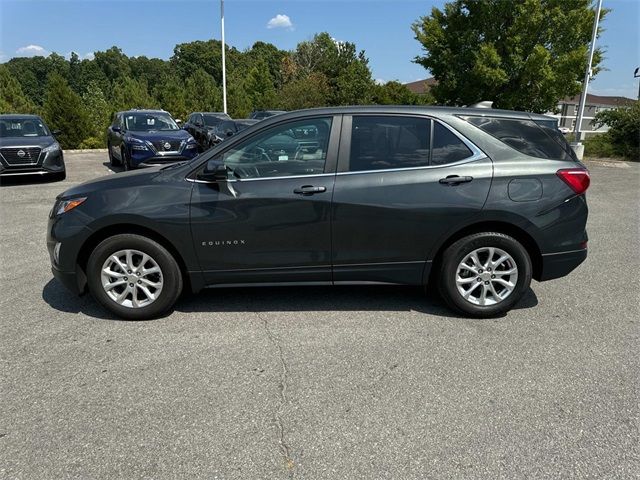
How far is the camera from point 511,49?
1761 centimetres

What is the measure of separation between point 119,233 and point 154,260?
0.37m

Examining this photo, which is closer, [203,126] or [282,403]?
[282,403]

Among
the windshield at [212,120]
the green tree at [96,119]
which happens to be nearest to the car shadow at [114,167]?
the windshield at [212,120]

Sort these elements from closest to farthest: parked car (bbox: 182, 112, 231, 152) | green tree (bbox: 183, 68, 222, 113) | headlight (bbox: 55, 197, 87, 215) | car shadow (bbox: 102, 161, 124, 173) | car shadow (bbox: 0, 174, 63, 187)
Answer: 1. headlight (bbox: 55, 197, 87, 215)
2. car shadow (bbox: 0, 174, 63, 187)
3. car shadow (bbox: 102, 161, 124, 173)
4. parked car (bbox: 182, 112, 231, 152)
5. green tree (bbox: 183, 68, 222, 113)

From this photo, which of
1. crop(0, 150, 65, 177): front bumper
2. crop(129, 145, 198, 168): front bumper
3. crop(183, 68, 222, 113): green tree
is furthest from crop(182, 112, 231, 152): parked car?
crop(183, 68, 222, 113): green tree

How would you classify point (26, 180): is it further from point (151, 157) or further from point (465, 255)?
point (465, 255)

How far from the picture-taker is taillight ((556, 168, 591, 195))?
3789mm

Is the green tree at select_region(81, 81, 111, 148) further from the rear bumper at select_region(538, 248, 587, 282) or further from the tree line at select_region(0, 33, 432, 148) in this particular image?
the rear bumper at select_region(538, 248, 587, 282)

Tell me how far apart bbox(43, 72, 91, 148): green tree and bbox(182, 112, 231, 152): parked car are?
5040 millimetres

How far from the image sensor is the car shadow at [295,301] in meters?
4.11

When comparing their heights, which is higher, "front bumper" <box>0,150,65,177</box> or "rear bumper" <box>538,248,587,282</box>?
"front bumper" <box>0,150,65,177</box>

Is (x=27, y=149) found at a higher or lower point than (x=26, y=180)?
higher

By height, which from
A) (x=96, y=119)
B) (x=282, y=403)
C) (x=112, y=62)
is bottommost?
(x=282, y=403)

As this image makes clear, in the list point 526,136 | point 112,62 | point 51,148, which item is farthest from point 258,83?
point 112,62
